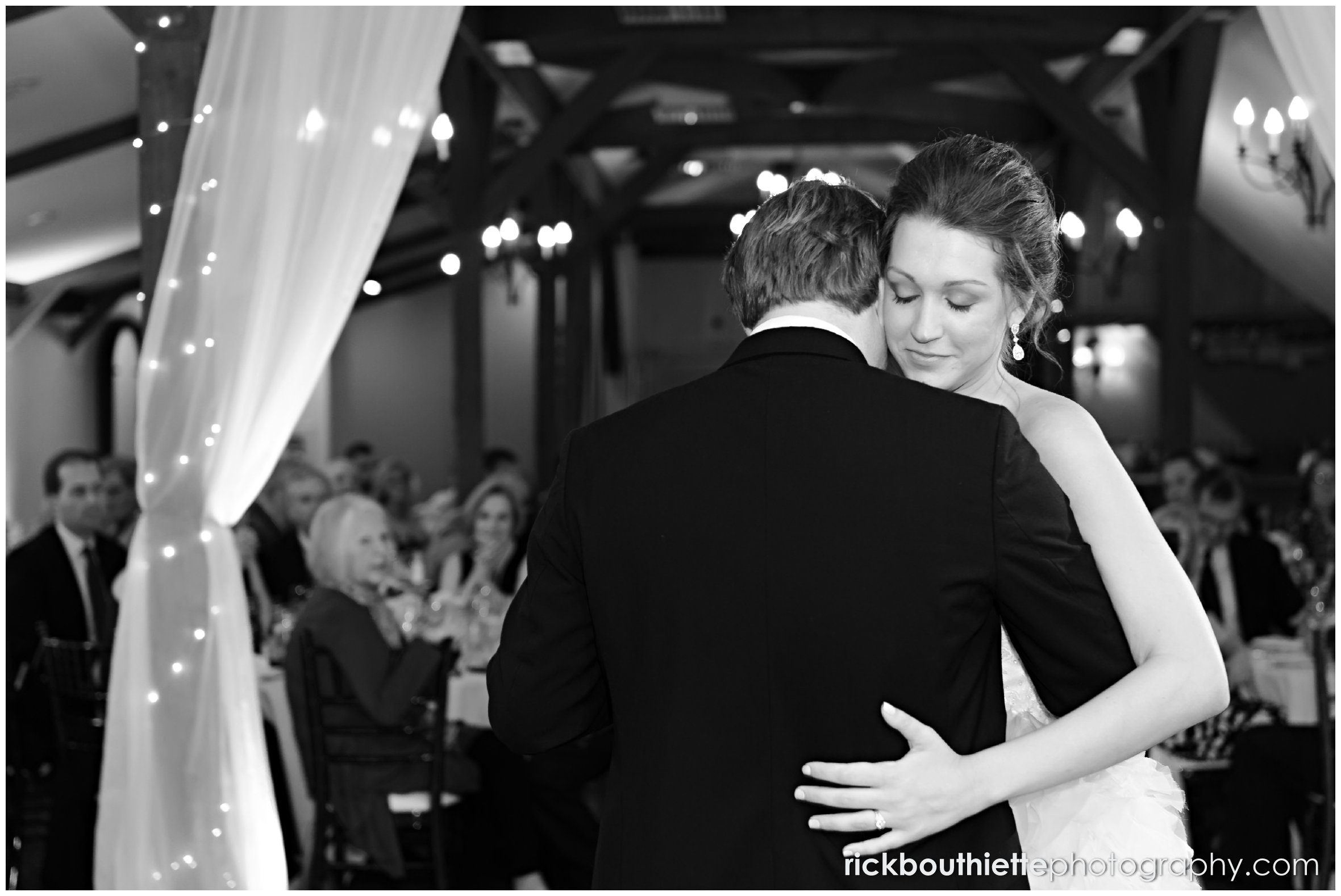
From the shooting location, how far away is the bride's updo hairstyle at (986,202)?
1.52 metres

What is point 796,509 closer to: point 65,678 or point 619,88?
point 65,678

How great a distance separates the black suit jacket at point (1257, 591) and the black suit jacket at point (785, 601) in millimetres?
4227

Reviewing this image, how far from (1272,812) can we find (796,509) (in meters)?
3.53

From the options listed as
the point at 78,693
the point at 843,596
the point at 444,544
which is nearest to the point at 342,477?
the point at 444,544

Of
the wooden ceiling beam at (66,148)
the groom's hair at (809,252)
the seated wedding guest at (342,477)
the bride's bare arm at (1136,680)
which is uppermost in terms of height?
the wooden ceiling beam at (66,148)

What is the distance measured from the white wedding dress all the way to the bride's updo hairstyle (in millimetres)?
443

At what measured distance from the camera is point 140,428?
345cm

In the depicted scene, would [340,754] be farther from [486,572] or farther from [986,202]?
[986,202]

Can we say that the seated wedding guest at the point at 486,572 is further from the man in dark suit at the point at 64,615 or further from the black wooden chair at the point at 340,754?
the man in dark suit at the point at 64,615

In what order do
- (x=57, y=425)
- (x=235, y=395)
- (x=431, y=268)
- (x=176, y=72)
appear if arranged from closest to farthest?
(x=235, y=395) < (x=176, y=72) < (x=57, y=425) < (x=431, y=268)

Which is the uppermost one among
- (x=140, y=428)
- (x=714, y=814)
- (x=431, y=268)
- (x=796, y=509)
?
(x=431, y=268)

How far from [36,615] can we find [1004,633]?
13.4 ft

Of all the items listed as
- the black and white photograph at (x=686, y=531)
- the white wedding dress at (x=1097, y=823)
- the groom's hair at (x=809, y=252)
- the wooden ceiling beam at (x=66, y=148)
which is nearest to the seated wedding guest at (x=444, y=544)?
the black and white photograph at (x=686, y=531)

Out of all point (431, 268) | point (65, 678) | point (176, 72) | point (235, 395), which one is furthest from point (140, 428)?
point (431, 268)
